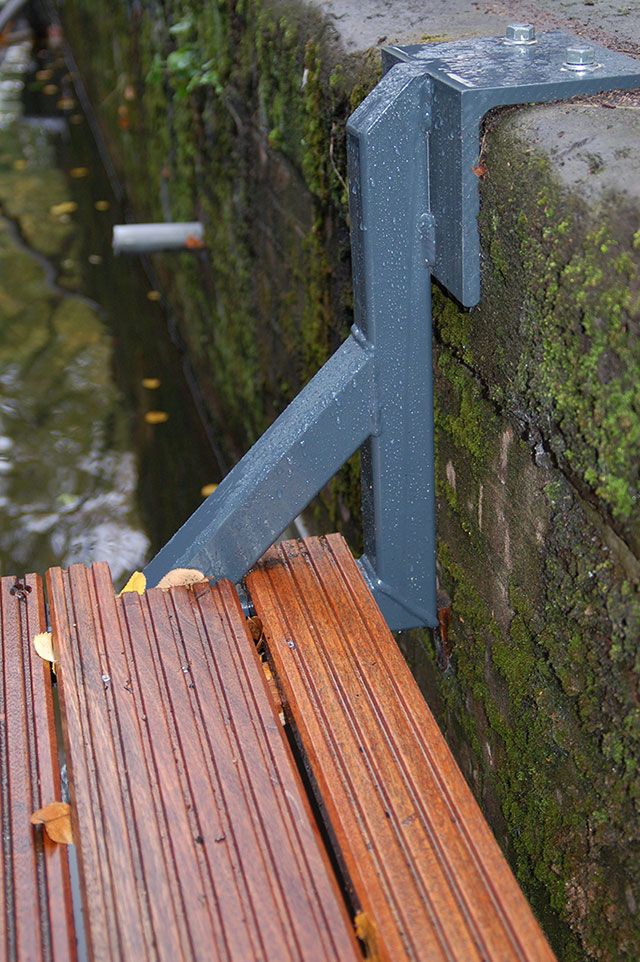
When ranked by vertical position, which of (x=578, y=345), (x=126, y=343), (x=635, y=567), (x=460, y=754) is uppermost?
(x=578, y=345)

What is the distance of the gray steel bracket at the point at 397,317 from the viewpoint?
4.78ft

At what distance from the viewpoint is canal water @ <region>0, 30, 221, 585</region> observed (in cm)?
380

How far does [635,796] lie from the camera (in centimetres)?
126

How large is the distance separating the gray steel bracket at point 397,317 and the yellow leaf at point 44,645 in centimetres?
23

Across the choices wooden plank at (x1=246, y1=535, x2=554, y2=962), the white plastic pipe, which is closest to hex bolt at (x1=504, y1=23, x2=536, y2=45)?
wooden plank at (x1=246, y1=535, x2=554, y2=962)

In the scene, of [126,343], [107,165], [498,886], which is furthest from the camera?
[107,165]

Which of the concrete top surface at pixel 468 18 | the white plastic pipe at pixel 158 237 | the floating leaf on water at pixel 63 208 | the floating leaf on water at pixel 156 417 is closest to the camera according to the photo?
the concrete top surface at pixel 468 18

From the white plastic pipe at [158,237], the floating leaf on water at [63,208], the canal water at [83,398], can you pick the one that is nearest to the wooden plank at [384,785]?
the canal water at [83,398]

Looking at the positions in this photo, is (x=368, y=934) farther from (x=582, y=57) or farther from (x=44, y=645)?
(x=582, y=57)

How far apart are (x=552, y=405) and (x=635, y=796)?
0.50 meters

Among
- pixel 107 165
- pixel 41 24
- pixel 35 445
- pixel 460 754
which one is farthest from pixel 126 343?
pixel 41 24

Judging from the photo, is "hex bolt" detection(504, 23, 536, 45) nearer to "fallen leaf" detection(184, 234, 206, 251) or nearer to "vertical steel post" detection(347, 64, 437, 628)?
"vertical steel post" detection(347, 64, 437, 628)

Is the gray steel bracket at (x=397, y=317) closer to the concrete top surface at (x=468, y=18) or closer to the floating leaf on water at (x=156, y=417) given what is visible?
the concrete top surface at (x=468, y=18)

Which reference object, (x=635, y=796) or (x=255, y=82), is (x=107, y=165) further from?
(x=635, y=796)
